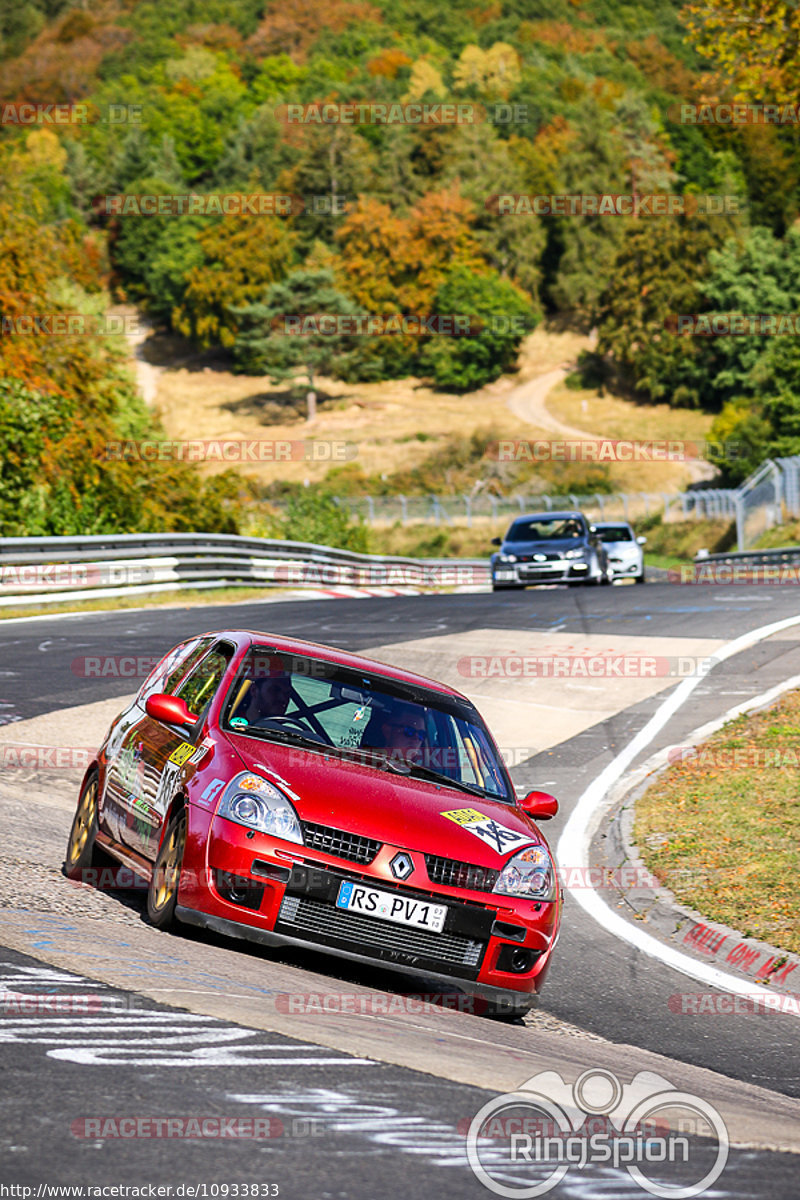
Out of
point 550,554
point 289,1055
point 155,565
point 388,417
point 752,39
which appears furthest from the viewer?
point 388,417

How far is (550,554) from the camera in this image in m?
30.0

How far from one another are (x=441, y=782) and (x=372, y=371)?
11435cm

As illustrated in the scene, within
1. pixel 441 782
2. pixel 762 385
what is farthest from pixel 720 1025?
pixel 762 385

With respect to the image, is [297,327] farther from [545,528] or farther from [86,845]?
[86,845]

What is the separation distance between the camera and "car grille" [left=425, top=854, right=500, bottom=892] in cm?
618

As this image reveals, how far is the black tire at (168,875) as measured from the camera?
638 cm

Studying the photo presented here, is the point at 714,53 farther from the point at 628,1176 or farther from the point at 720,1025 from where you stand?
the point at 628,1176

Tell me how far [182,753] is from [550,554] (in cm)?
2347

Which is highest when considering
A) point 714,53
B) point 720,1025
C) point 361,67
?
point 361,67

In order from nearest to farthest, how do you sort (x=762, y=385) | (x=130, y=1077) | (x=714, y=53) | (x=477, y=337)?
(x=130, y=1077)
(x=714, y=53)
(x=762, y=385)
(x=477, y=337)

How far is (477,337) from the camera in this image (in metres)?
119

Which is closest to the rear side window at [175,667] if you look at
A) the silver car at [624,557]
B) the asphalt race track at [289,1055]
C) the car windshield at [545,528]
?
the asphalt race track at [289,1055]

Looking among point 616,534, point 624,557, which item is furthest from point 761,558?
point 624,557

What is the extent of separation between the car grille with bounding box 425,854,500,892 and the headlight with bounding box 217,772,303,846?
0.60m
